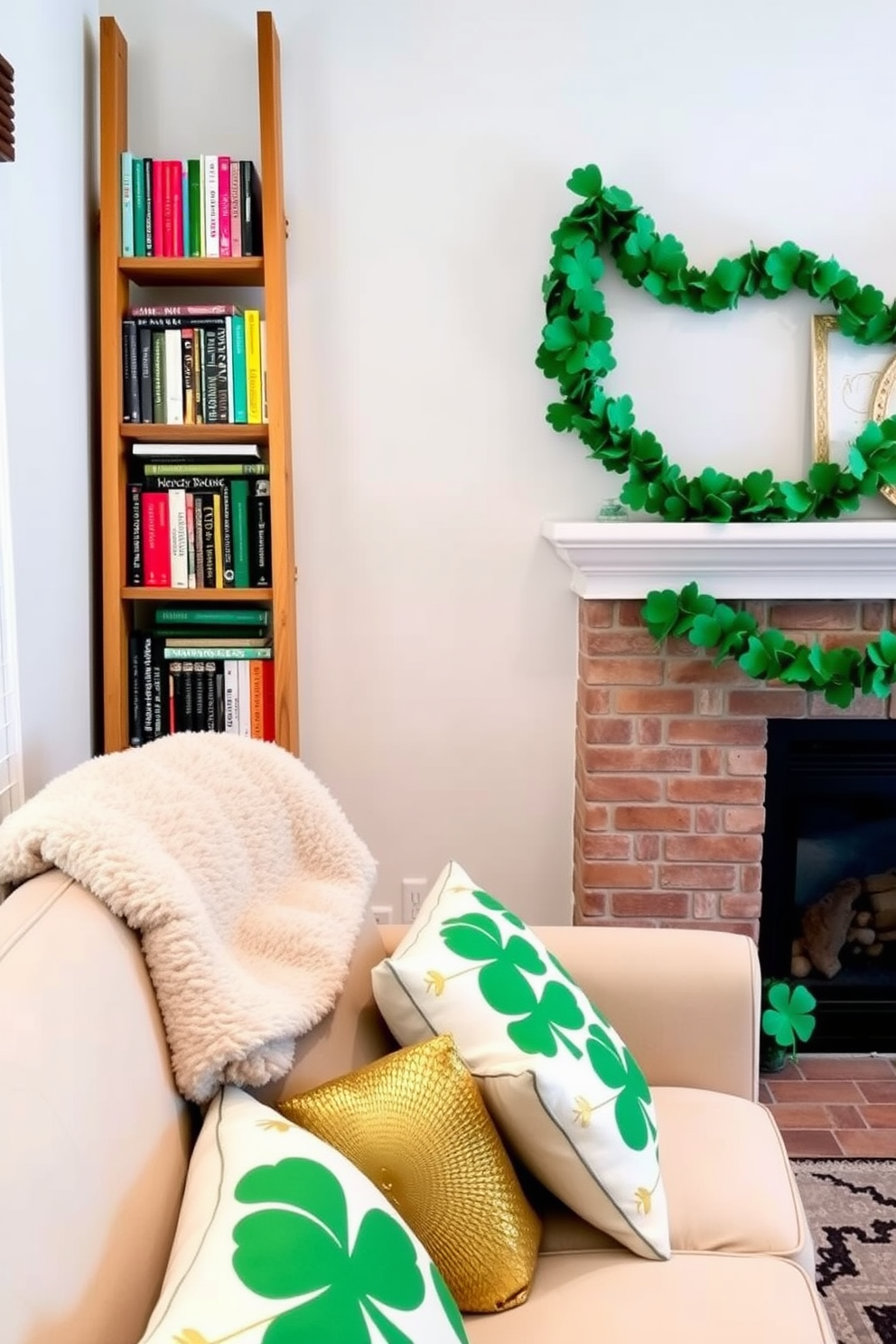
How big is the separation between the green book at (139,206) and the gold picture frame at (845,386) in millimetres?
1419

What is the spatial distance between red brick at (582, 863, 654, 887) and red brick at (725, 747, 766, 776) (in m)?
0.26

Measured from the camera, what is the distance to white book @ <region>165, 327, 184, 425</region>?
2.37 m

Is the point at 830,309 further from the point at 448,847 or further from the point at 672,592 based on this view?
the point at 448,847

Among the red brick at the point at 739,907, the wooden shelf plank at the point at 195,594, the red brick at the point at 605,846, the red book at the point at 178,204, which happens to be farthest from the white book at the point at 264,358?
the red brick at the point at 739,907

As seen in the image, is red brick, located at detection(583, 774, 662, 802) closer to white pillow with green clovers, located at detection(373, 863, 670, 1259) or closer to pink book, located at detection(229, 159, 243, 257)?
white pillow with green clovers, located at detection(373, 863, 670, 1259)

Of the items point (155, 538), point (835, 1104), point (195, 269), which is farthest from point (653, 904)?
point (195, 269)

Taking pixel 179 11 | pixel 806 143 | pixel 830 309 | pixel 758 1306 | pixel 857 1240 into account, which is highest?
pixel 179 11

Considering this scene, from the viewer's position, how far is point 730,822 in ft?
8.45

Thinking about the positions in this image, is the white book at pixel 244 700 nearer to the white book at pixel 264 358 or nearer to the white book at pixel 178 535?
the white book at pixel 178 535

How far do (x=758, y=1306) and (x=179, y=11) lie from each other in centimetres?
252

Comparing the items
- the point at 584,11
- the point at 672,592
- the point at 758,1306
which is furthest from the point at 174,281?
the point at 758,1306

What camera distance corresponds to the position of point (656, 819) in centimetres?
257

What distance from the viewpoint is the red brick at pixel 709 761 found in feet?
8.39

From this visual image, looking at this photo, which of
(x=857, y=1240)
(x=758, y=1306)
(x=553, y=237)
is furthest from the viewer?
(x=553, y=237)
